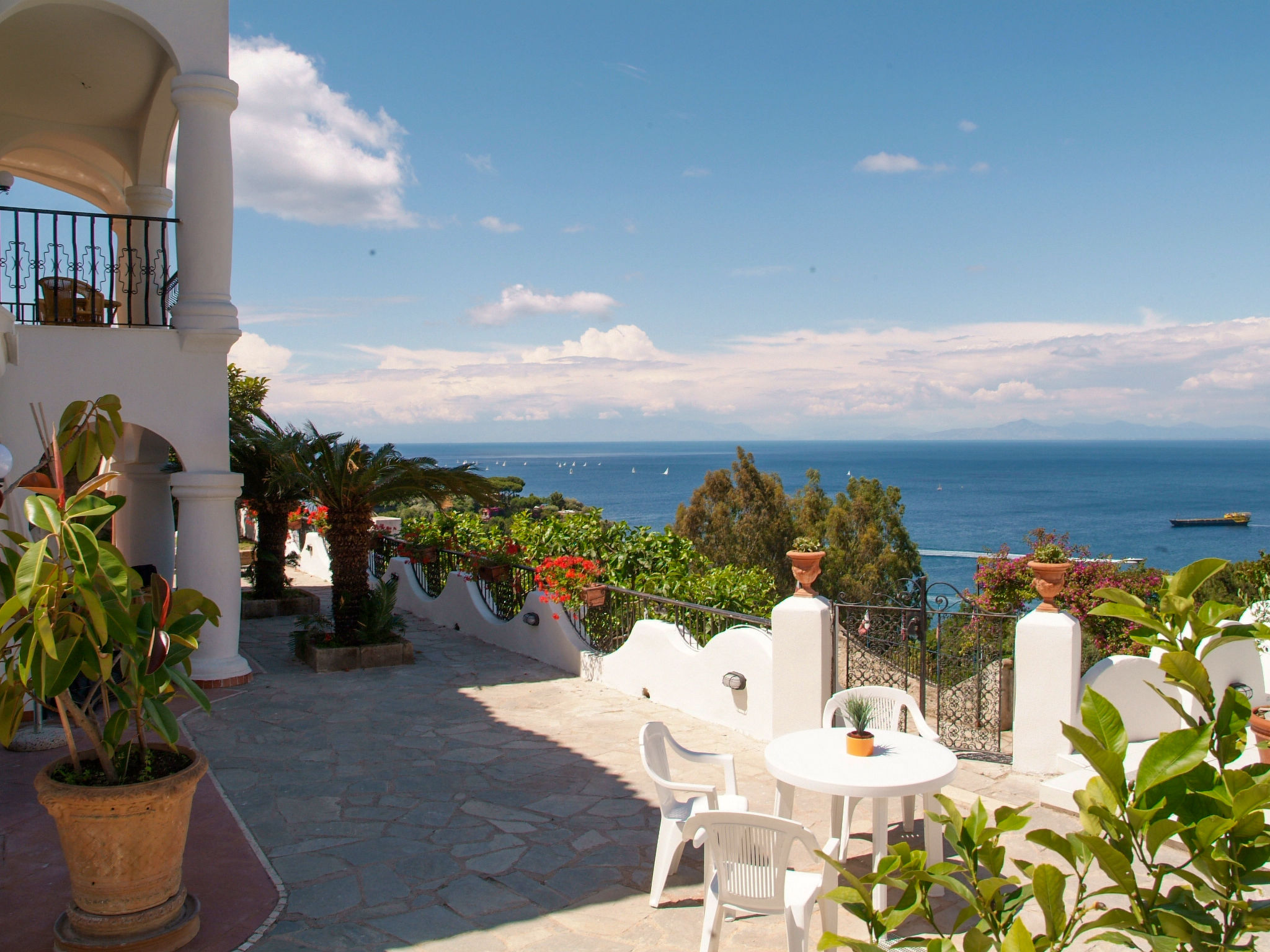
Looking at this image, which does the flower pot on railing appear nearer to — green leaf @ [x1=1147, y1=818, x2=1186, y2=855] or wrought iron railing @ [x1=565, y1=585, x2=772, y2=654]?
wrought iron railing @ [x1=565, y1=585, x2=772, y2=654]

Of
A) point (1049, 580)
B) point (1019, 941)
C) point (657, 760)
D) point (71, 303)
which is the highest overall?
point (71, 303)

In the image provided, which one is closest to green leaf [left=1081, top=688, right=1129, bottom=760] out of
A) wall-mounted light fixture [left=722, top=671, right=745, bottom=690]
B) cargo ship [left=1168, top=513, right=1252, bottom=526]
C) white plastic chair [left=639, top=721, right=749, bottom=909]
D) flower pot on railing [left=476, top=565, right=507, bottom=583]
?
white plastic chair [left=639, top=721, right=749, bottom=909]

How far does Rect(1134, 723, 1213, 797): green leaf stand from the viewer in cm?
124

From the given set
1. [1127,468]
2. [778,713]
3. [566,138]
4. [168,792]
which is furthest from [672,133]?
[1127,468]

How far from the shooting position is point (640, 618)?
973cm

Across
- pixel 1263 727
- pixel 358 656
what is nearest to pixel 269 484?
pixel 358 656

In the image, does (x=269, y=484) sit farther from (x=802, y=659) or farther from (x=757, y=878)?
(x=757, y=878)

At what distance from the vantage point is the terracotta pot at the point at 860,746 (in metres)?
4.91

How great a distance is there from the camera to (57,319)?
28.6 feet

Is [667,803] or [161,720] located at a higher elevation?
[161,720]

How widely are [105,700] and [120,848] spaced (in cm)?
72

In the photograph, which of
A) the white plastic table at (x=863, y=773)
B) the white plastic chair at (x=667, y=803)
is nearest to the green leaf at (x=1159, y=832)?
the white plastic table at (x=863, y=773)

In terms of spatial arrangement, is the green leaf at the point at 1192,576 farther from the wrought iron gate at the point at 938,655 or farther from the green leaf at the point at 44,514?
the wrought iron gate at the point at 938,655

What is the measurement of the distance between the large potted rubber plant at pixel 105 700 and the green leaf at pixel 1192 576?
3681 mm
